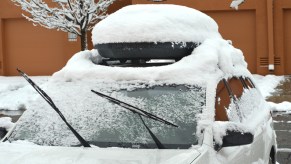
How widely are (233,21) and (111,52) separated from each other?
59.2 ft

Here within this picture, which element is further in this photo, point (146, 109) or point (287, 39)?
point (287, 39)

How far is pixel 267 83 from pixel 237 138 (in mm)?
15843

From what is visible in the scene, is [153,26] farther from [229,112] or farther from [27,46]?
[27,46]

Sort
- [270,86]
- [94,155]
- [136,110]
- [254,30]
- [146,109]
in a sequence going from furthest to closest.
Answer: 1. [254,30]
2. [270,86]
3. [146,109]
4. [136,110]
5. [94,155]

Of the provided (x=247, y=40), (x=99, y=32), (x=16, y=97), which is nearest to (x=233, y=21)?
(x=247, y=40)

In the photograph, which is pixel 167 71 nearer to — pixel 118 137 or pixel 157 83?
pixel 157 83

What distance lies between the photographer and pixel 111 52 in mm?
4434

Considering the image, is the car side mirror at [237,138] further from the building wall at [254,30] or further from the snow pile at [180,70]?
the building wall at [254,30]

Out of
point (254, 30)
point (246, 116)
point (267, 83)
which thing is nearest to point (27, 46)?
point (254, 30)

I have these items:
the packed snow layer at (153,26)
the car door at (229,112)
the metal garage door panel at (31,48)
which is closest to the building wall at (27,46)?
the metal garage door panel at (31,48)

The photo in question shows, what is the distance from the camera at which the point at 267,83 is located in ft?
61.7

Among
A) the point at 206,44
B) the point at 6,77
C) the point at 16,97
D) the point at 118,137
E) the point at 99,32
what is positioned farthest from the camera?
the point at 6,77

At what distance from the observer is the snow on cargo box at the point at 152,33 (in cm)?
418

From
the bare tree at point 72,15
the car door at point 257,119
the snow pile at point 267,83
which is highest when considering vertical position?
the bare tree at point 72,15
